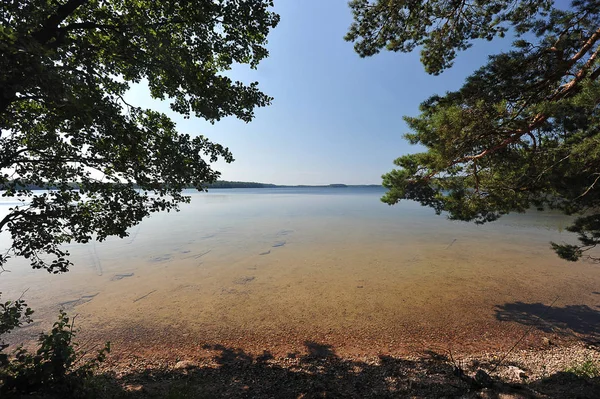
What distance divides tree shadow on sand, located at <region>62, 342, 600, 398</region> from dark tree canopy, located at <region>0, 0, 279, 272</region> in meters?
3.03

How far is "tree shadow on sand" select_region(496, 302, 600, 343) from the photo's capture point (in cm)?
703

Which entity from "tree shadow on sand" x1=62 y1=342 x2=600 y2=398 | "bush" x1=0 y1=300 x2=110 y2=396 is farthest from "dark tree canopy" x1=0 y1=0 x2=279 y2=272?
"tree shadow on sand" x1=62 y1=342 x2=600 y2=398

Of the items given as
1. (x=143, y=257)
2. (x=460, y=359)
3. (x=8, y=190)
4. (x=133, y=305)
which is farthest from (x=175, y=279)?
(x=460, y=359)

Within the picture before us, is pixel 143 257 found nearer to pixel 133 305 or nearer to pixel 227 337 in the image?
pixel 133 305

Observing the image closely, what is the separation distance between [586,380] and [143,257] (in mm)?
17493

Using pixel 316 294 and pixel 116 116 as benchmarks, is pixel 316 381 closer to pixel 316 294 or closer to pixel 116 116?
pixel 316 294

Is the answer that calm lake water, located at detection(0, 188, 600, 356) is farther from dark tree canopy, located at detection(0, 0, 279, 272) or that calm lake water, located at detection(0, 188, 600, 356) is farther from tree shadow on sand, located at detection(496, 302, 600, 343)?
dark tree canopy, located at detection(0, 0, 279, 272)

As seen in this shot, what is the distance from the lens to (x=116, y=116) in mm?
4105

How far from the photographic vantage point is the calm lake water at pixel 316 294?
706cm

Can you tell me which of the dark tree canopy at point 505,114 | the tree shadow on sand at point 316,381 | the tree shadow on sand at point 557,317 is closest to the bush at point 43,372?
the tree shadow on sand at point 316,381

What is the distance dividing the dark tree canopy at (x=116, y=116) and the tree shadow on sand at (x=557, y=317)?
33.3 feet

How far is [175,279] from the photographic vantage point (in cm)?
1127

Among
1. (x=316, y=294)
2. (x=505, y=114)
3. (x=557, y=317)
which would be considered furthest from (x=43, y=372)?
(x=557, y=317)

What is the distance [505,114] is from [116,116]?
26.6 ft
